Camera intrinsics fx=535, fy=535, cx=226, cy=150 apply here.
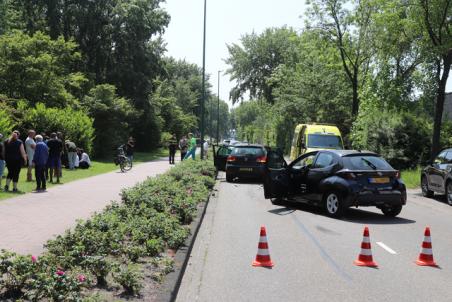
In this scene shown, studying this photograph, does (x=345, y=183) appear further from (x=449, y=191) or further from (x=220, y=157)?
(x=220, y=157)

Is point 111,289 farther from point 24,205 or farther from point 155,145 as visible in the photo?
point 155,145

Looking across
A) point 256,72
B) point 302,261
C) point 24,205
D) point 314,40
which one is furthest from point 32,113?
point 256,72

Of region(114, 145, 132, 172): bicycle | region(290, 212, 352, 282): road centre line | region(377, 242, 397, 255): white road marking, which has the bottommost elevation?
region(290, 212, 352, 282): road centre line

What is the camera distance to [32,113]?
2509 cm

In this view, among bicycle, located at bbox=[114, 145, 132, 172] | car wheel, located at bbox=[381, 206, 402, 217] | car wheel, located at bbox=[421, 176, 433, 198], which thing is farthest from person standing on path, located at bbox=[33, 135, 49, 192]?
car wheel, located at bbox=[421, 176, 433, 198]

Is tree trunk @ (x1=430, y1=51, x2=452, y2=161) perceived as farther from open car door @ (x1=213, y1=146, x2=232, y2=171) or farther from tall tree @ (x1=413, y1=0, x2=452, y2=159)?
open car door @ (x1=213, y1=146, x2=232, y2=171)

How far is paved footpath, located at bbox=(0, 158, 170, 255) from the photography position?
8.18 metres

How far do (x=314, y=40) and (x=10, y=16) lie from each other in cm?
2878

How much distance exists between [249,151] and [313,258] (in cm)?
1437

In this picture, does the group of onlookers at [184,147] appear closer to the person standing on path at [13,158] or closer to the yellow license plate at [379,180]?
the person standing on path at [13,158]

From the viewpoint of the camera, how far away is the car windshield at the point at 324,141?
23.5 m

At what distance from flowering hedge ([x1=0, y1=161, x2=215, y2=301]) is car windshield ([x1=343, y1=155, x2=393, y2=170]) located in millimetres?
3641

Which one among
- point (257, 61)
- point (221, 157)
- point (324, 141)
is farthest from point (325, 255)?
point (257, 61)

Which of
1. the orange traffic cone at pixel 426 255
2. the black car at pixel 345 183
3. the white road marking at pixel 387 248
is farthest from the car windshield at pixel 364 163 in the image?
the orange traffic cone at pixel 426 255
